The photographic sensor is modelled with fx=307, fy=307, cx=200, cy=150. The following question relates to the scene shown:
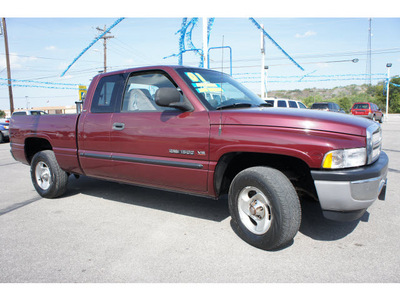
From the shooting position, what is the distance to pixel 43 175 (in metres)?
4.87

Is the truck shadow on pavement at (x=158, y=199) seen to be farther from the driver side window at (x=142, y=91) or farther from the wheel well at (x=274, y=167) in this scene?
the driver side window at (x=142, y=91)

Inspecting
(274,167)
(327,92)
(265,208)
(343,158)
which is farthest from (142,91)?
(327,92)

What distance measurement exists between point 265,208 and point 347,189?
74 cm

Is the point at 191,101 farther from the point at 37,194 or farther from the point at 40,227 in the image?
the point at 37,194

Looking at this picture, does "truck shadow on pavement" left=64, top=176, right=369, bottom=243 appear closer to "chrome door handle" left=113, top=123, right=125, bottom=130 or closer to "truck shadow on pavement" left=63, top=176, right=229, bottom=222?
"truck shadow on pavement" left=63, top=176, right=229, bottom=222

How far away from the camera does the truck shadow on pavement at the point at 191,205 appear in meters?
3.37

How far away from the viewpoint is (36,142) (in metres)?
5.17

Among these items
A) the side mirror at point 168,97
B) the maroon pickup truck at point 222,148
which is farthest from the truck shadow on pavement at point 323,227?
the side mirror at point 168,97

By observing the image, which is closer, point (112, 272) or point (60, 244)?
point (112, 272)

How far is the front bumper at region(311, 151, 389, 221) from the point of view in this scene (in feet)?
8.35

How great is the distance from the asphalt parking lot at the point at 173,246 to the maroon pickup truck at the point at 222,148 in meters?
0.33

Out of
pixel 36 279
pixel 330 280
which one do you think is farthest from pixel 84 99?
pixel 330 280

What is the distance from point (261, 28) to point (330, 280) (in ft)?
52.7

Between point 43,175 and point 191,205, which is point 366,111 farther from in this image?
point 43,175
